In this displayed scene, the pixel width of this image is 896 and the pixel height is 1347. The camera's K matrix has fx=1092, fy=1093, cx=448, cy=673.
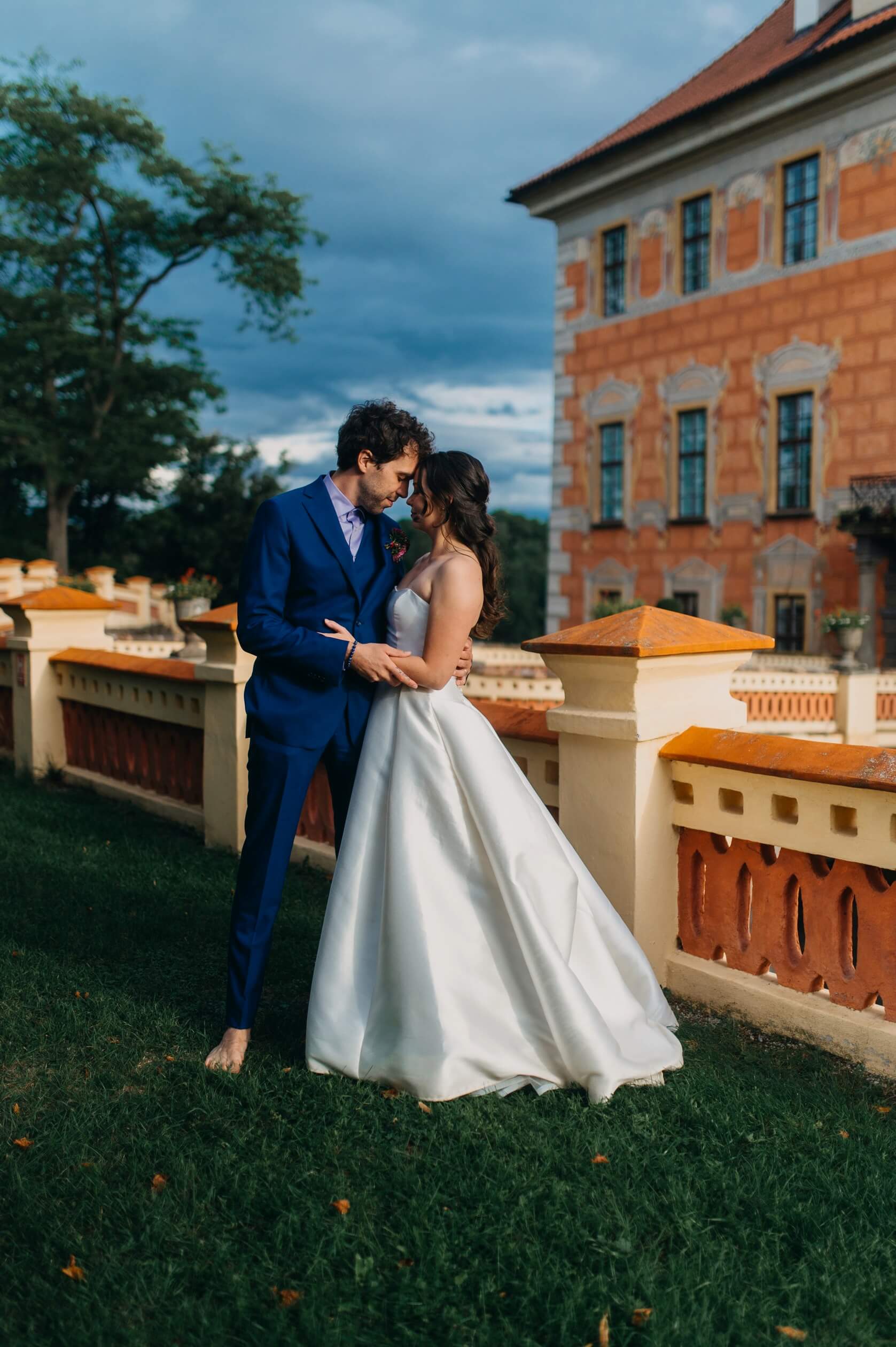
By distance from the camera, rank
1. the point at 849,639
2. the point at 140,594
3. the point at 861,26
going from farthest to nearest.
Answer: the point at 140,594 → the point at 861,26 → the point at 849,639

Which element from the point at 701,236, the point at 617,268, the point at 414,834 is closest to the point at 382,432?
the point at 414,834

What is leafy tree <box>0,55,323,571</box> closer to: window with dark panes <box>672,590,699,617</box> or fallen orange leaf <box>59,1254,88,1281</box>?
window with dark panes <box>672,590,699,617</box>

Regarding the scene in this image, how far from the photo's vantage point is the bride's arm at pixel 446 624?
3.22 metres

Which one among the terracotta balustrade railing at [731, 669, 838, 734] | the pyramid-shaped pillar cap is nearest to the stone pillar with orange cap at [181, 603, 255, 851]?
the pyramid-shaped pillar cap

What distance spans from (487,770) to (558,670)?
1020 mm

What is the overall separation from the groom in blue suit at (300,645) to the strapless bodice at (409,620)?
2.9 inches

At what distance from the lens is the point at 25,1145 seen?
9.30 feet

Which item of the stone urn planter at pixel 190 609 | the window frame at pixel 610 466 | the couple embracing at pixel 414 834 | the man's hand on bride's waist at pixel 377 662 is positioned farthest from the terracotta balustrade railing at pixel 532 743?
the window frame at pixel 610 466

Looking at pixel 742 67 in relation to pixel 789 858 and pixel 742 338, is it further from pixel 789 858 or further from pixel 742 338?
pixel 789 858

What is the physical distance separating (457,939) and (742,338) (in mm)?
19594

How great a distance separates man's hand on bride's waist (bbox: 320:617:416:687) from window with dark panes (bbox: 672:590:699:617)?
61.9 feet

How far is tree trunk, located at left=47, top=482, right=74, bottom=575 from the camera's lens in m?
31.2

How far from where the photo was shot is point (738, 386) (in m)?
20.8

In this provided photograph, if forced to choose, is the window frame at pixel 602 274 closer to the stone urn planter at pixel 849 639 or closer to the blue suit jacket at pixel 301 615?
the stone urn planter at pixel 849 639
